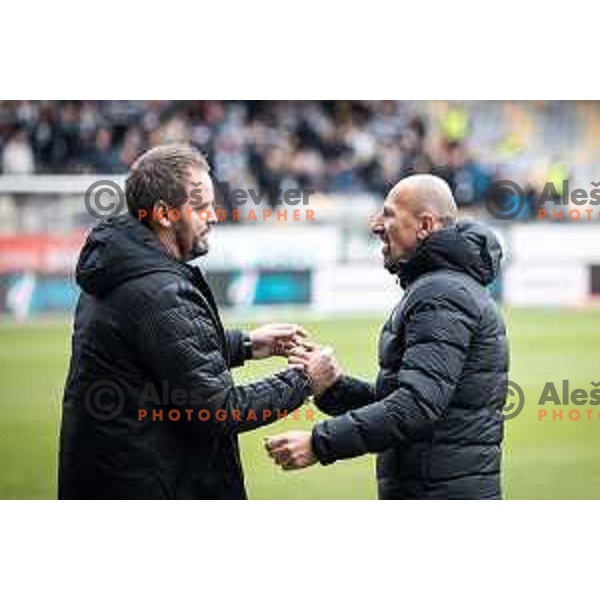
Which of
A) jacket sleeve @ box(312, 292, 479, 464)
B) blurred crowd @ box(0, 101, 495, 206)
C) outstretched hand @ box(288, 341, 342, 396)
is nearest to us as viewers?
jacket sleeve @ box(312, 292, 479, 464)

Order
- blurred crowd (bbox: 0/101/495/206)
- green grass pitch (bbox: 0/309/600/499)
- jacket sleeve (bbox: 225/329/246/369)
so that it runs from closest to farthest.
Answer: jacket sleeve (bbox: 225/329/246/369) < green grass pitch (bbox: 0/309/600/499) < blurred crowd (bbox: 0/101/495/206)

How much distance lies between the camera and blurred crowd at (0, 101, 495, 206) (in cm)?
434

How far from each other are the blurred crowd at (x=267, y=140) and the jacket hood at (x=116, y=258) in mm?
1692

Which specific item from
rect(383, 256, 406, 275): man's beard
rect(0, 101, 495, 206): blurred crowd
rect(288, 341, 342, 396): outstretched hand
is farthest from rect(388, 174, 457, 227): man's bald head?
rect(0, 101, 495, 206): blurred crowd

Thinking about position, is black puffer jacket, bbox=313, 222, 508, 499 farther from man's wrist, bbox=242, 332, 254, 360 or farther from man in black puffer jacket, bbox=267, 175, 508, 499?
man's wrist, bbox=242, 332, 254, 360

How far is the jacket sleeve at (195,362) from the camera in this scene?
2.49 meters

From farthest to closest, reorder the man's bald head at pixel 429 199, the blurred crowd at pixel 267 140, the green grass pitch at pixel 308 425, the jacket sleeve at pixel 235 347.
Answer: the blurred crowd at pixel 267 140 → the green grass pitch at pixel 308 425 → the jacket sleeve at pixel 235 347 → the man's bald head at pixel 429 199

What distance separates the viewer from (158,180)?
2555 mm

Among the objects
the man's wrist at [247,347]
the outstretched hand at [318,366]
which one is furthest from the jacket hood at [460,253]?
the man's wrist at [247,347]

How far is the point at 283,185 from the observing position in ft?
16.5

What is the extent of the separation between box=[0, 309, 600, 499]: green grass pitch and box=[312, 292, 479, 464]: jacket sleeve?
1597 millimetres

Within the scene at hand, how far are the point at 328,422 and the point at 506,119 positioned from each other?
2.08m

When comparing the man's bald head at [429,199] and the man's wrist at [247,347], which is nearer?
the man's bald head at [429,199]

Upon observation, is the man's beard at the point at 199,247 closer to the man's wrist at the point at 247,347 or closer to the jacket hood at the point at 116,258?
the jacket hood at the point at 116,258
